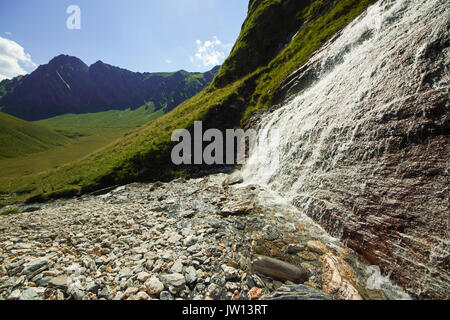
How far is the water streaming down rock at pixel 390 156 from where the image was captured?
21.8 ft

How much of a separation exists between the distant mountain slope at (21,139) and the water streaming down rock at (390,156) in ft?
458

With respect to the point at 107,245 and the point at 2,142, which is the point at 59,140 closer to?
the point at 2,142

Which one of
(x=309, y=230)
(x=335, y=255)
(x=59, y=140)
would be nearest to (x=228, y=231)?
(x=309, y=230)

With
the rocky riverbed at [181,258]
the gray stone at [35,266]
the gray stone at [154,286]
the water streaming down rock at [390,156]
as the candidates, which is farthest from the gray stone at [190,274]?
the water streaming down rock at [390,156]

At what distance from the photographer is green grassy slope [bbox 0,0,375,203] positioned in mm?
26094

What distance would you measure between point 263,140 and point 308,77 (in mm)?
10838

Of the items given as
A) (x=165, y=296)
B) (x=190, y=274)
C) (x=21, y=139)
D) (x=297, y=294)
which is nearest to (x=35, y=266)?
(x=165, y=296)

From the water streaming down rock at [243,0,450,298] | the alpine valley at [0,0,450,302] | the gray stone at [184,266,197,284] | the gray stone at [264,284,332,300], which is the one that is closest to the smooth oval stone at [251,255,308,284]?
the alpine valley at [0,0,450,302]

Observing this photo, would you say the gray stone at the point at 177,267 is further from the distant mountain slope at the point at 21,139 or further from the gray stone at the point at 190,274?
the distant mountain slope at the point at 21,139
